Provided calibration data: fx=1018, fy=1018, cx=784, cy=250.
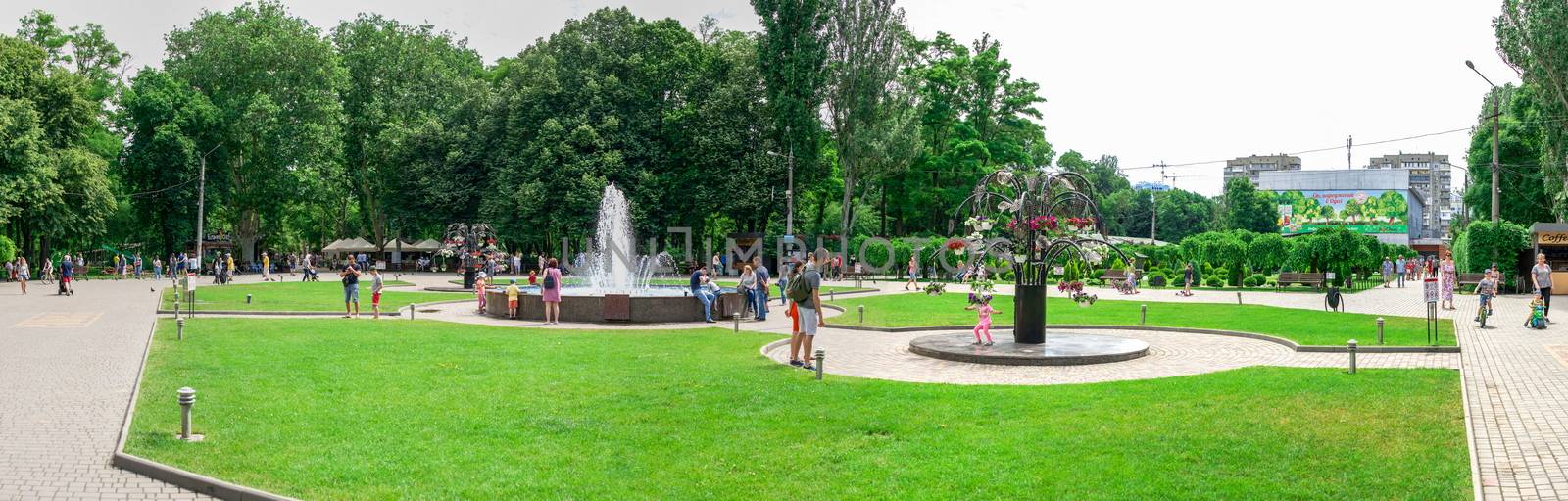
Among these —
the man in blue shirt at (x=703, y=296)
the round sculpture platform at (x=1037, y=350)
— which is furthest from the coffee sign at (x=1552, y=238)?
the man in blue shirt at (x=703, y=296)

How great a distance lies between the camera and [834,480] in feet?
25.0

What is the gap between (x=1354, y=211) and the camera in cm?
10162

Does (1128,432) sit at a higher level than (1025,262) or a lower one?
lower

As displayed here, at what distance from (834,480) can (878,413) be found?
261 centimetres

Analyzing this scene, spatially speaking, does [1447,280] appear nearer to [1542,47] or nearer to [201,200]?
[1542,47]

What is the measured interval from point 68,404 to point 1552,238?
141 ft

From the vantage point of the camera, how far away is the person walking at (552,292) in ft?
74.5

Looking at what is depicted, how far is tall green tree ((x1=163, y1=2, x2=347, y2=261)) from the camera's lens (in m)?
61.9

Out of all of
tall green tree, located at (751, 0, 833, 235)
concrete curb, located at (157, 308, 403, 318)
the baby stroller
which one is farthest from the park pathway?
tall green tree, located at (751, 0, 833, 235)

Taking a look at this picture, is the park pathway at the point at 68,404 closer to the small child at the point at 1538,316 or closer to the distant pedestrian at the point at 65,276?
the distant pedestrian at the point at 65,276

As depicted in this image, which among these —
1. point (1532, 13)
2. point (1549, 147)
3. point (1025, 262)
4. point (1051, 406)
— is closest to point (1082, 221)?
point (1025, 262)

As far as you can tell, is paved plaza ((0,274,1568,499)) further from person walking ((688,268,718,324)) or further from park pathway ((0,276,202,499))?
person walking ((688,268,718,324))

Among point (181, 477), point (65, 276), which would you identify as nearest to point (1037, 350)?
point (181, 477)

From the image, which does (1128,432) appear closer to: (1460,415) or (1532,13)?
(1460,415)
